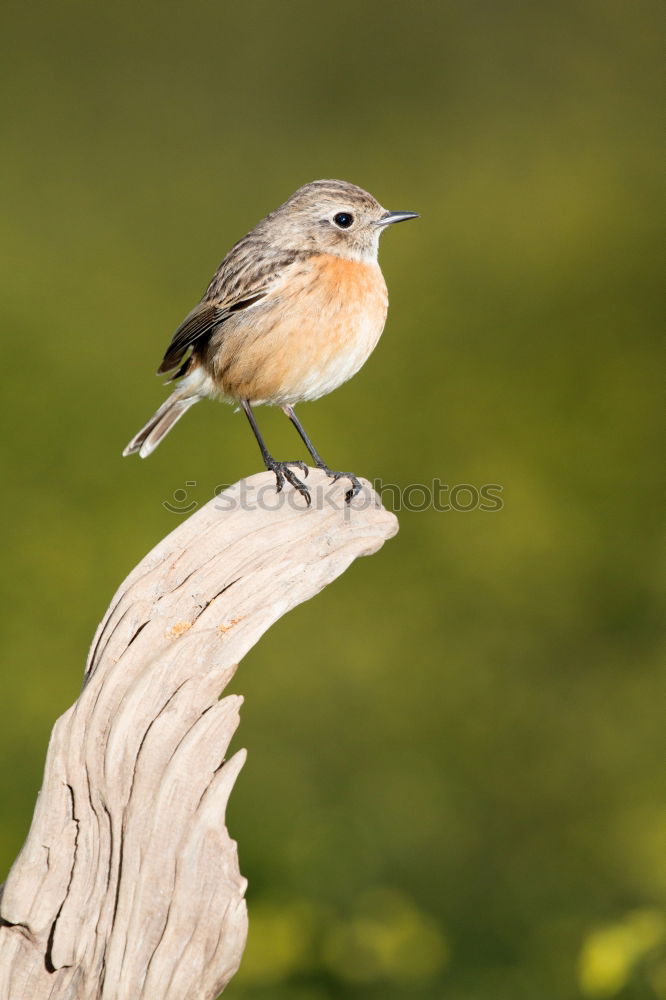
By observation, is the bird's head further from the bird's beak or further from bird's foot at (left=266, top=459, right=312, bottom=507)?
bird's foot at (left=266, top=459, right=312, bottom=507)

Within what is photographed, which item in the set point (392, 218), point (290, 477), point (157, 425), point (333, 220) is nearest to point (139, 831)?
point (290, 477)

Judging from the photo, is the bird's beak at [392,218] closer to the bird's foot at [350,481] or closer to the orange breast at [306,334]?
the orange breast at [306,334]

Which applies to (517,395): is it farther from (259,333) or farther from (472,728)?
(259,333)

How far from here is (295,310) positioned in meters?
5.32

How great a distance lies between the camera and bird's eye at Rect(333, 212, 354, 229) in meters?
5.64

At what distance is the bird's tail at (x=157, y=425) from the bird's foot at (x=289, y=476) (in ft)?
3.72

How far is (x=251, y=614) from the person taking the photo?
4.23 m

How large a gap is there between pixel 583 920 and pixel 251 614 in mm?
3036

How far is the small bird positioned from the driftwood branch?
117 cm

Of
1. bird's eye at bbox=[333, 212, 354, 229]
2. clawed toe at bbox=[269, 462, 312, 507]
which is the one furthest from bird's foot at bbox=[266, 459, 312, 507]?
bird's eye at bbox=[333, 212, 354, 229]

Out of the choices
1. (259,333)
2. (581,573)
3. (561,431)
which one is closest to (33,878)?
(259,333)

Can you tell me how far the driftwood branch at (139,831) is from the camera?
3.75 m

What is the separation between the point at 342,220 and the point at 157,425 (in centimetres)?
154

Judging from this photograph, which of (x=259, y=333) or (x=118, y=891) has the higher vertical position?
(x=259, y=333)
